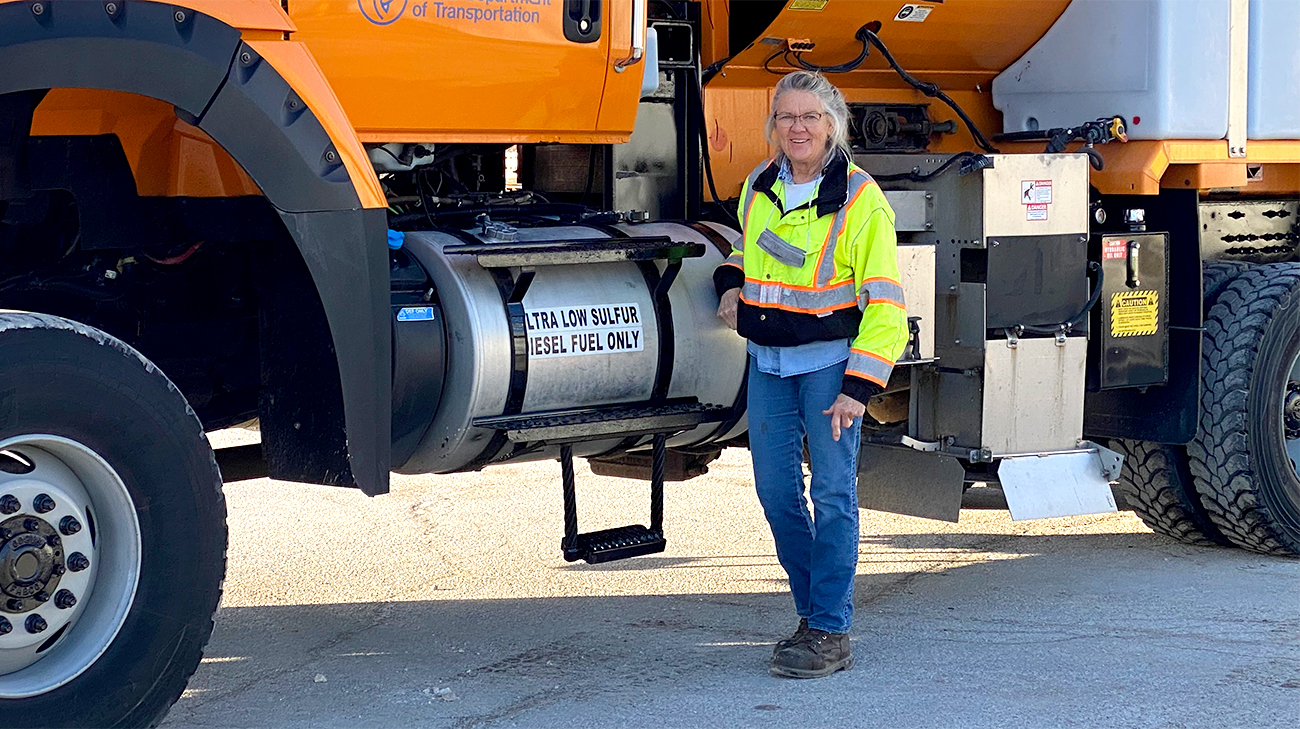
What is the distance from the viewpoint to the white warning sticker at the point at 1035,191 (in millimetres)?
5359

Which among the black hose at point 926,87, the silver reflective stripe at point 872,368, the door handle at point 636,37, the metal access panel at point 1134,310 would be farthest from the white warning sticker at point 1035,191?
the door handle at point 636,37

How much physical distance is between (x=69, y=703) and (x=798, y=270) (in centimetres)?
223

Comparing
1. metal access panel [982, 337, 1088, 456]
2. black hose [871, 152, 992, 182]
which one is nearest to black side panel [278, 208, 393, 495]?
black hose [871, 152, 992, 182]

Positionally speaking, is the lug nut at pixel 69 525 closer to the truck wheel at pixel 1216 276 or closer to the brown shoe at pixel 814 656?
the brown shoe at pixel 814 656

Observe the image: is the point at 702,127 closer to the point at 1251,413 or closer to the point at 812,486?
the point at 812,486

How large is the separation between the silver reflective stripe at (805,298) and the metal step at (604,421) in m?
0.47

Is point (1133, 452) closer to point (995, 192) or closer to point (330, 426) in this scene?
point (995, 192)

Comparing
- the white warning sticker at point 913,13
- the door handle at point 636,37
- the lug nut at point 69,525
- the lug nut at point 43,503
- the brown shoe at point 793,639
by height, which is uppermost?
the white warning sticker at point 913,13

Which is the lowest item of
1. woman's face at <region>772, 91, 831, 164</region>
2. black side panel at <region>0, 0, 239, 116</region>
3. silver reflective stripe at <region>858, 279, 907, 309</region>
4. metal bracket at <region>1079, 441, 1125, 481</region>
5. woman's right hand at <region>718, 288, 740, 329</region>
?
metal bracket at <region>1079, 441, 1125, 481</region>

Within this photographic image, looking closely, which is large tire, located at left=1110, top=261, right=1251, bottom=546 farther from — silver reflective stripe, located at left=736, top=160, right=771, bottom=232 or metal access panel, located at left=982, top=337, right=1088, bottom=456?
silver reflective stripe, located at left=736, top=160, right=771, bottom=232

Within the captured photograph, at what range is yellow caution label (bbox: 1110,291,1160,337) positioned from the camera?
5645 mm

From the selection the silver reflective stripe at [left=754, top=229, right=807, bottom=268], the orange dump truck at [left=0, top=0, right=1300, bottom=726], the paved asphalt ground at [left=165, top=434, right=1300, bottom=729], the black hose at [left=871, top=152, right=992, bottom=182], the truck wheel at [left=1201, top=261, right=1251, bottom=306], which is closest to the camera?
the orange dump truck at [left=0, top=0, right=1300, bottom=726]

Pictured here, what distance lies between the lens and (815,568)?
181 inches

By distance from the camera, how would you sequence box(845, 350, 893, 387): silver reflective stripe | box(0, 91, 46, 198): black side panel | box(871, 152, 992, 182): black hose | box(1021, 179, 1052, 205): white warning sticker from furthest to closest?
box(1021, 179, 1052, 205): white warning sticker, box(871, 152, 992, 182): black hose, box(845, 350, 893, 387): silver reflective stripe, box(0, 91, 46, 198): black side panel
